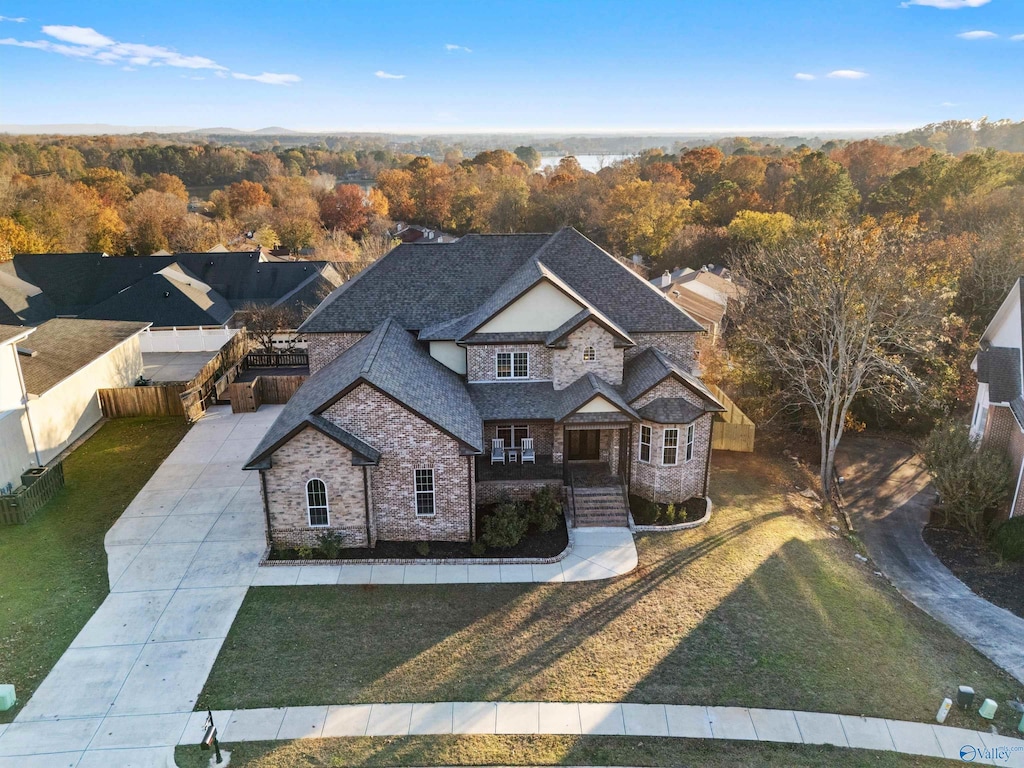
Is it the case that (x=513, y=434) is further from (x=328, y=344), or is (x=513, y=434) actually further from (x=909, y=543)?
(x=909, y=543)

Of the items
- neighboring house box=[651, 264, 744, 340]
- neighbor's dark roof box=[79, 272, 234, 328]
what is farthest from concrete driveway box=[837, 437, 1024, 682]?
neighbor's dark roof box=[79, 272, 234, 328]

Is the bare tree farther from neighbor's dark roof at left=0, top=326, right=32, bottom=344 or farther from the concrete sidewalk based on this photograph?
neighbor's dark roof at left=0, top=326, right=32, bottom=344

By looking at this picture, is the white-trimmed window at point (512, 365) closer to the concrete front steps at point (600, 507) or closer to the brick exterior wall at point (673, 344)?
the brick exterior wall at point (673, 344)

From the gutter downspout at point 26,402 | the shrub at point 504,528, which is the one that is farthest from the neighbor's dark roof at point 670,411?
the gutter downspout at point 26,402

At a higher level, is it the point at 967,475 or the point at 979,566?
the point at 967,475

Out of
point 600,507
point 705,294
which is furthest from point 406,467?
point 705,294

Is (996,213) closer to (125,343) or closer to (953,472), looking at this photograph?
(953,472)

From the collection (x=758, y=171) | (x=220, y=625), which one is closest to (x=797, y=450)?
(x=220, y=625)
